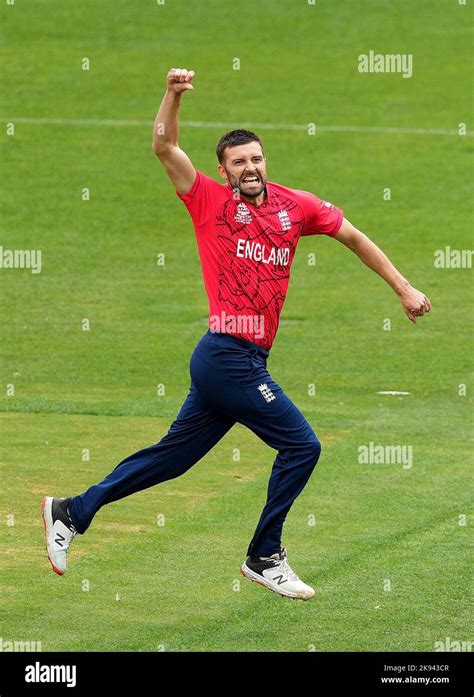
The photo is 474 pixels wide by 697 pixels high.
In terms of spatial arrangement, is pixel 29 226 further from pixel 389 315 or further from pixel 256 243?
pixel 256 243

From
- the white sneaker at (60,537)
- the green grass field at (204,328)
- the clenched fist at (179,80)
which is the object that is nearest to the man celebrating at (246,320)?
the clenched fist at (179,80)

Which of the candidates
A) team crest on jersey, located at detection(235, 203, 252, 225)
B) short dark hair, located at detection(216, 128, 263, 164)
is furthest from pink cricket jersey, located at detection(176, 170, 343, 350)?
short dark hair, located at detection(216, 128, 263, 164)

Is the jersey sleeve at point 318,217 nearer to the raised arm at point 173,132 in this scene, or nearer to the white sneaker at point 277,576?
the raised arm at point 173,132

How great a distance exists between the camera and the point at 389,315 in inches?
830

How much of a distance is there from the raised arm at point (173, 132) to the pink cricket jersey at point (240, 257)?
107 mm

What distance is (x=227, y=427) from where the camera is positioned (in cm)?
1037

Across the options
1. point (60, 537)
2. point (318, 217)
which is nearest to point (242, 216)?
point (318, 217)

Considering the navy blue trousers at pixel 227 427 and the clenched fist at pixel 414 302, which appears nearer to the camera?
the navy blue trousers at pixel 227 427

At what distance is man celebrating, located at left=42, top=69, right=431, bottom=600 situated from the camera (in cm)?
993

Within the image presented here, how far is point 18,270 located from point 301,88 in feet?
37.5

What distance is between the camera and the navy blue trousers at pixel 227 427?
9.94 meters

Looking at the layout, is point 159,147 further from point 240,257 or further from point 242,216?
point 240,257

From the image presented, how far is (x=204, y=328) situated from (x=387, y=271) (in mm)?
9884

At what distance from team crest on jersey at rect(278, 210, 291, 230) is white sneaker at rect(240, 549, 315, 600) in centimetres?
219
